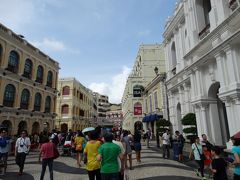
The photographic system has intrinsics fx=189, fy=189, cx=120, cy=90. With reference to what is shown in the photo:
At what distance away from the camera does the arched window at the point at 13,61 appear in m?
20.0

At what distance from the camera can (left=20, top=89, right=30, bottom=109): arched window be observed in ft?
72.0

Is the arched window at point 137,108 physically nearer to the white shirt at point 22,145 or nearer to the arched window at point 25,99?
the arched window at point 25,99

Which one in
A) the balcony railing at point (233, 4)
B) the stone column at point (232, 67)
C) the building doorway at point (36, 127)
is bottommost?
the building doorway at point (36, 127)

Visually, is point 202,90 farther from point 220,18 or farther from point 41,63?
point 41,63

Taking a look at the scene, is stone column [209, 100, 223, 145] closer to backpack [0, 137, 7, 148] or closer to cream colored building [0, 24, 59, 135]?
backpack [0, 137, 7, 148]

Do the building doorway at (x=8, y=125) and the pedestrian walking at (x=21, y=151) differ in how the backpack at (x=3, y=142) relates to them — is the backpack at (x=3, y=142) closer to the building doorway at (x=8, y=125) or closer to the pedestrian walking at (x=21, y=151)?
the pedestrian walking at (x=21, y=151)

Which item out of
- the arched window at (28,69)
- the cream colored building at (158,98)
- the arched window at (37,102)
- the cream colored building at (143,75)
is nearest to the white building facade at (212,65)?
the cream colored building at (158,98)

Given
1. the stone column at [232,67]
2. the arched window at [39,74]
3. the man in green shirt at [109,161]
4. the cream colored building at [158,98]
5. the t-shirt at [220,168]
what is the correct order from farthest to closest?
the arched window at [39,74] < the cream colored building at [158,98] < the stone column at [232,67] < the t-shirt at [220,168] < the man in green shirt at [109,161]

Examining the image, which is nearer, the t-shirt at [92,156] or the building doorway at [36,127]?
the t-shirt at [92,156]

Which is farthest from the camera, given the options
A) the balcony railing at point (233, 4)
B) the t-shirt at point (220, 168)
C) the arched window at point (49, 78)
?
the arched window at point (49, 78)

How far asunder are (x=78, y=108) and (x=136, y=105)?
1263 centimetres

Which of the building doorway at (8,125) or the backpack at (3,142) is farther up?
the building doorway at (8,125)

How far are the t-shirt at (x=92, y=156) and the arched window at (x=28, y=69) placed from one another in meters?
20.5

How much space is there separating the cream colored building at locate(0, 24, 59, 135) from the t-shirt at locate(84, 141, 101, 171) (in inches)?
686
